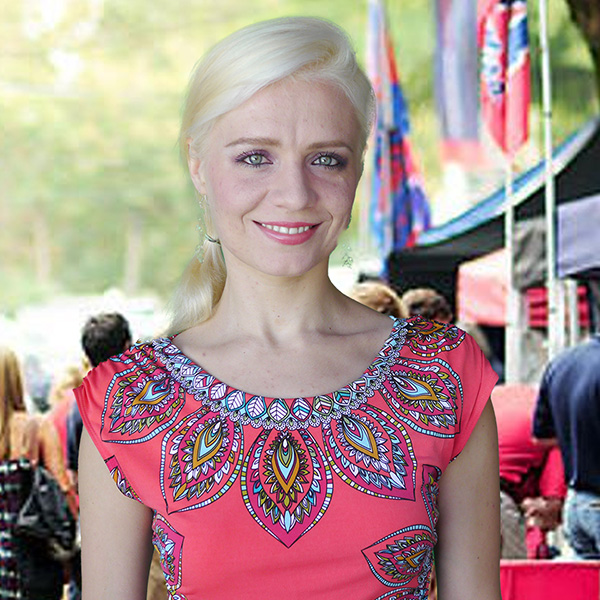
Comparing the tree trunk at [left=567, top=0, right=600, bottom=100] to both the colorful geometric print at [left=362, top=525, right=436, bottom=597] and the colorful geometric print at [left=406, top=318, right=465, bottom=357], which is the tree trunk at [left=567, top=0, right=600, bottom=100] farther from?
the colorful geometric print at [left=362, top=525, right=436, bottom=597]

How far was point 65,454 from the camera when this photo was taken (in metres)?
4.16

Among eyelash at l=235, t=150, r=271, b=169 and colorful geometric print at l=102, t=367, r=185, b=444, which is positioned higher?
eyelash at l=235, t=150, r=271, b=169

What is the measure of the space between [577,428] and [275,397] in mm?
2587

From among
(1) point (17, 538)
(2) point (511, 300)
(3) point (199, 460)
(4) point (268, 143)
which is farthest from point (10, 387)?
(2) point (511, 300)

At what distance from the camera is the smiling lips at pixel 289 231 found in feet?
4.81

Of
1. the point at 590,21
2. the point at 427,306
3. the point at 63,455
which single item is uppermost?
the point at 590,21

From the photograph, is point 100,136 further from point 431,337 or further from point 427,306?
point 431,337


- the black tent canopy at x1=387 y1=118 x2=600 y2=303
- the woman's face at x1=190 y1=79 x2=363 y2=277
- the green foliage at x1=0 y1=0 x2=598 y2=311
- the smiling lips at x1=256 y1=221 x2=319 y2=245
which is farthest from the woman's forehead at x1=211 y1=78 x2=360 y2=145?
the green foliage at x1=0 y1=0 x2=598 y2=311

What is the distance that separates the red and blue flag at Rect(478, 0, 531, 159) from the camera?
501 centimetres

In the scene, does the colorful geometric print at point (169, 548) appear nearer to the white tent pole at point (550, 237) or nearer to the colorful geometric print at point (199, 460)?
the colorful geometric print at point (199, 460)

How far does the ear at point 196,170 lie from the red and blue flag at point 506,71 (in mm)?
3709

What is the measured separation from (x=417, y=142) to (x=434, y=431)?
54.8 feet

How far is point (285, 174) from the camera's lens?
1.46 m

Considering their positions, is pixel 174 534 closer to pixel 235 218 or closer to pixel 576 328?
pixel 235 218
